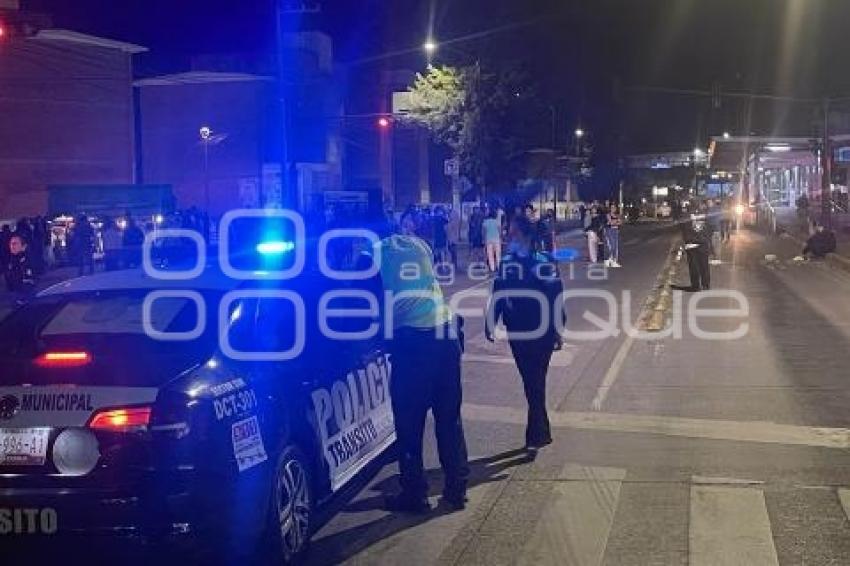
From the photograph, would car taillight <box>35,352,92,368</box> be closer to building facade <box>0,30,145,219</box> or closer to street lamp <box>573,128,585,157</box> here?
building facade <box>0,30,145,219</box>

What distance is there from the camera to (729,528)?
5918 mm

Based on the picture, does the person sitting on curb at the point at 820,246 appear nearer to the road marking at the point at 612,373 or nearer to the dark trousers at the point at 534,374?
the road marking at the point at 612,373

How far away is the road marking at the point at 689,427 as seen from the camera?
814 centimetres

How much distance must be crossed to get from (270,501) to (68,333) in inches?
51.8

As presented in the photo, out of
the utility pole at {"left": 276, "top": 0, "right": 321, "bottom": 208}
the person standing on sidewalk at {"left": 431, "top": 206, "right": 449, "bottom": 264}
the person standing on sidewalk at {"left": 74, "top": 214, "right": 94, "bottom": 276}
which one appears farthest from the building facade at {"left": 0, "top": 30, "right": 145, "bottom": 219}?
the utility pole at {"left": 276, "top": 0, "right": 321, "bottom": 208}

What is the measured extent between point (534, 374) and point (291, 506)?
2939mm

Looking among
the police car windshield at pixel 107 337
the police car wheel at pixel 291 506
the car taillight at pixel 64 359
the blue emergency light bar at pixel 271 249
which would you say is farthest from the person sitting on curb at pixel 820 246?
the car taillight at pixel 64 359

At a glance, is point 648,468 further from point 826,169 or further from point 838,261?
point 826,169

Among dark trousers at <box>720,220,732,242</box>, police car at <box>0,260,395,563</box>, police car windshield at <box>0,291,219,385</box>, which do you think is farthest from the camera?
dark trousers at <box>720,220,732,242</box>

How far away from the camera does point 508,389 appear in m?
10.7

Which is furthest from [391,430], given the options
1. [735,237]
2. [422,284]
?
[735,237]

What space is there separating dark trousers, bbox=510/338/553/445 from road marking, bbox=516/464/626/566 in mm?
555

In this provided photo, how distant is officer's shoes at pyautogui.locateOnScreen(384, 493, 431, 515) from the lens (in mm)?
6395

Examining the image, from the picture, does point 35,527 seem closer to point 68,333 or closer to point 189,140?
point 68,333
